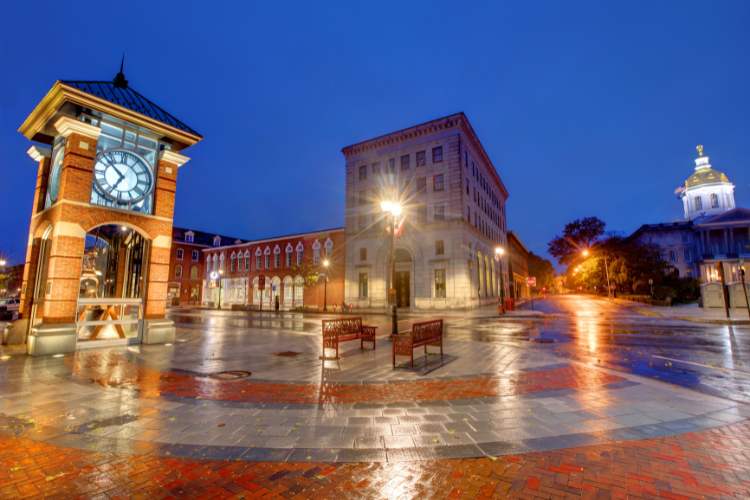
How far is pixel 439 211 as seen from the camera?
35.2 meters

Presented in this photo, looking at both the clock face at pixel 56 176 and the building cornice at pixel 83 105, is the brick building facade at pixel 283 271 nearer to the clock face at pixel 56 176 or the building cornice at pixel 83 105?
the building cornice at pixel 83 105

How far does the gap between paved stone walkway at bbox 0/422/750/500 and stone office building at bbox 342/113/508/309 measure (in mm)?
29352

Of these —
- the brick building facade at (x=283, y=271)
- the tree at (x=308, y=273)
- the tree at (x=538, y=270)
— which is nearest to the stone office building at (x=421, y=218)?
the brick building facade at (x=283, y=271)

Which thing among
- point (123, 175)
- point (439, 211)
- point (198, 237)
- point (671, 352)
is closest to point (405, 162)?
point (439, 211)

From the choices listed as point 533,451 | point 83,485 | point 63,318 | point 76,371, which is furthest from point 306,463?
point 63,318

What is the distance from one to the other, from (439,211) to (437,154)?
632 cm

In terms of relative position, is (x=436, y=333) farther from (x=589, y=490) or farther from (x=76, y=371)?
(x=76, y=371)

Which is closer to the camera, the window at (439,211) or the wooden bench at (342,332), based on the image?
the wooden bench at (342,332)

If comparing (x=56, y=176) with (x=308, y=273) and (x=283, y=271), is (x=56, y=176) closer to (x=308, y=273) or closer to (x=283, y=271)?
(x=308, y=273)

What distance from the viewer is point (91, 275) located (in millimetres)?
12195

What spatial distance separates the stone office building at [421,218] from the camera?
33.8 meters

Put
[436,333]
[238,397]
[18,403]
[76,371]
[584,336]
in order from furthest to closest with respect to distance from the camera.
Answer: [584,336]
[436,333]
[76,371]
[238,397]
[18,403]

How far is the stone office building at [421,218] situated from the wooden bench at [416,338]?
2413cm

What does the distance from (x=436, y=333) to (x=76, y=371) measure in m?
8.62
